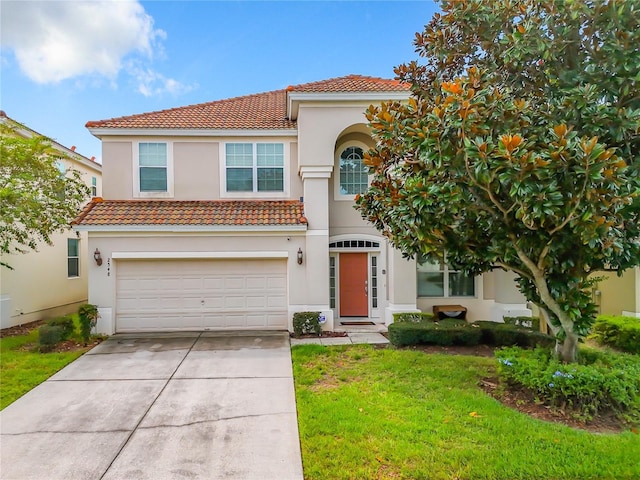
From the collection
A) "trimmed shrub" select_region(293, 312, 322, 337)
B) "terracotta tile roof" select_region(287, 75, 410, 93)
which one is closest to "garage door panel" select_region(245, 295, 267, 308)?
"trimmed shrub" select_region(293, 312, 322, 337)

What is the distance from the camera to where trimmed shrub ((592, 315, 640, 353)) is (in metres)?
8.94

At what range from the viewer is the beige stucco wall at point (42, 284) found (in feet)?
36.5

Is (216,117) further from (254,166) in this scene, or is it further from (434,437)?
(434,437)

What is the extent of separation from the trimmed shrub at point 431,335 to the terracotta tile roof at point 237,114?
6.91 m

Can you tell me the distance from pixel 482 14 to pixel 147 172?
1037cm

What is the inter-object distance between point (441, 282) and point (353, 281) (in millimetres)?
3010

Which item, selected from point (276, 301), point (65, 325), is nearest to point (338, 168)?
point (276, 301)

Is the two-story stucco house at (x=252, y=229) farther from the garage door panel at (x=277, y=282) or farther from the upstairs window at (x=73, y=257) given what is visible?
the upstairs window at (x=73, y=257)

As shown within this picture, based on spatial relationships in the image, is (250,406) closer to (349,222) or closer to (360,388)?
(360,388)

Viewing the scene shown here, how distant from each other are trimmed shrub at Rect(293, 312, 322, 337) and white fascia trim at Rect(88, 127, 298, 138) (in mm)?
5864

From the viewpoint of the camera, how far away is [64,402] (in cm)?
586

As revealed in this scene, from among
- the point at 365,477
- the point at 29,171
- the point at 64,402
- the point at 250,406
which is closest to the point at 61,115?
the point at 29,171

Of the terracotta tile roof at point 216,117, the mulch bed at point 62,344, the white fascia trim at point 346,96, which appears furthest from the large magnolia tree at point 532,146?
the mulch bed at point 62,344

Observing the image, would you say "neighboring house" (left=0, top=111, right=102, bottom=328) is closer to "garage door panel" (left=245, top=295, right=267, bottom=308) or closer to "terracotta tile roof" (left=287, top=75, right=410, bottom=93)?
"garage door panel" (left=245, top=295, right=267, bottom=308)
